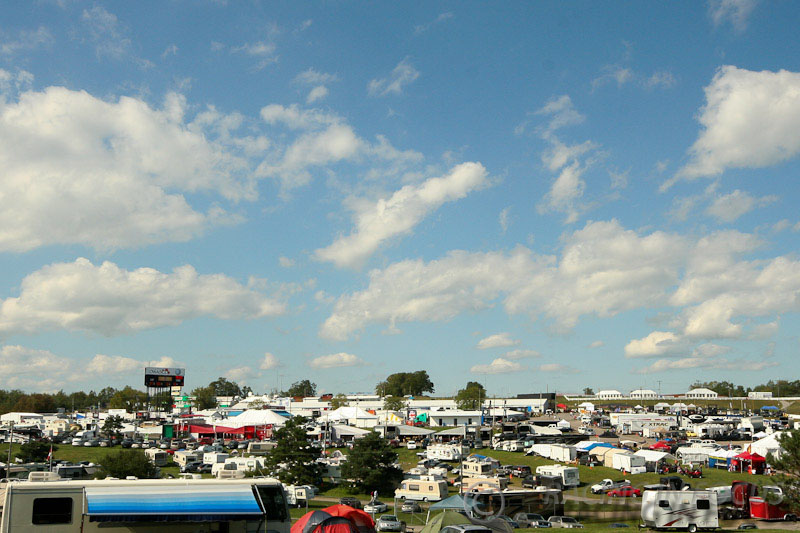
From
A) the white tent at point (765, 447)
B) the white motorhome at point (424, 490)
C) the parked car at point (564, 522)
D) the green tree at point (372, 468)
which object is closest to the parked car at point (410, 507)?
the white motorhome at point (424, 490)

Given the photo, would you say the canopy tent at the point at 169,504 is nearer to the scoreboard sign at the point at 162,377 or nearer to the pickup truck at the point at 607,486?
the pickup truck at the point at 607,486

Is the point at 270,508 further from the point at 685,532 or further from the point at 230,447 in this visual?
the point at 230,447

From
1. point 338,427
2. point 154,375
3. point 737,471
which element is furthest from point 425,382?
point 737,471

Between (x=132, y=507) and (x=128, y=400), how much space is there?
454 feet

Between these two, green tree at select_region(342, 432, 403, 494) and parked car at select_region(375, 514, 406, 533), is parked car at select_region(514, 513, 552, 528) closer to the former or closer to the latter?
parked car at select_region(375, 514, 406, 533)

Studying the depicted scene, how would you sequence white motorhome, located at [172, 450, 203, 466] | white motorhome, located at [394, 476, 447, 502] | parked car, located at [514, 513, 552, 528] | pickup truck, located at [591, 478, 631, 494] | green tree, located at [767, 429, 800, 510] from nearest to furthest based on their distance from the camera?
green tree, located at [767, 429, 800, 510] < parked car, located at [514, 513, 552, 528] < white motorhome, located at [394, 476, 447, 502] < pickup truck, located at [591, 478, 631, 494] < white motorhome, located at [172, 450, 203, 466]

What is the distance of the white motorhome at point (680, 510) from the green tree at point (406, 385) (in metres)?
160

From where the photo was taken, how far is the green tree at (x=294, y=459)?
1785 inches

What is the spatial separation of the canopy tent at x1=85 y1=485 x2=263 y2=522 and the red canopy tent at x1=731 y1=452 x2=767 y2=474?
46.1 metres

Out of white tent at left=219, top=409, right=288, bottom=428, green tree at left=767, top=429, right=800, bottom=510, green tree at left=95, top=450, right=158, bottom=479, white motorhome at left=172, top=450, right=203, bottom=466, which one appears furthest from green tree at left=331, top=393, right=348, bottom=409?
green tree at left=767, top=429, right=800, bottom=510

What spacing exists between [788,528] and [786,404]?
12747cm

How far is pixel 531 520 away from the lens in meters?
30.5

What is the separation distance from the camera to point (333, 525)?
18.9 m

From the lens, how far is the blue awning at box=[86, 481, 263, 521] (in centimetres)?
1227
